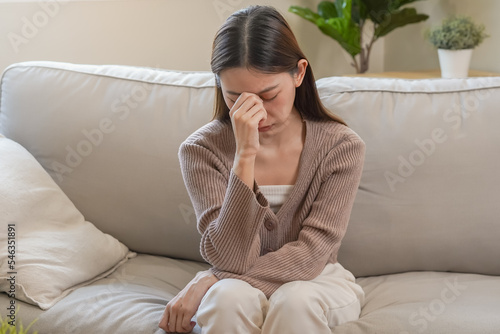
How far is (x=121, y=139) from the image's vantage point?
2.02 m

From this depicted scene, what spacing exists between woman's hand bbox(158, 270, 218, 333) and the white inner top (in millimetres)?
273

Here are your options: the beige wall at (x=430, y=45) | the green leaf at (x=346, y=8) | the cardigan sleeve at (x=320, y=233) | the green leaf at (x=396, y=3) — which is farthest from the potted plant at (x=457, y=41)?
the cardigan sleeve at (x=320, y=233)

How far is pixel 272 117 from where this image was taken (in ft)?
5.15

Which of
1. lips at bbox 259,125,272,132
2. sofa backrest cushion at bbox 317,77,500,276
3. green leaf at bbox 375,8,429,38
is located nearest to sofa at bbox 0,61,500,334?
sofa backrest cushion at bbox 317,77,500,276

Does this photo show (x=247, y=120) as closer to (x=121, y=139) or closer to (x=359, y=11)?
(x=121, y=139)

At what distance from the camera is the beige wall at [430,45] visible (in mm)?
2924

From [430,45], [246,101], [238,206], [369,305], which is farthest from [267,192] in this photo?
[430,45]

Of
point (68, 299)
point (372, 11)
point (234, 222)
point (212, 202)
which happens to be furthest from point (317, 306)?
point (372, 11)

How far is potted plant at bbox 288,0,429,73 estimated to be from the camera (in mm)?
3062

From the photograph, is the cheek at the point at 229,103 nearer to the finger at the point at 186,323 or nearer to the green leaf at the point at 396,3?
the finger at the point at 186,323

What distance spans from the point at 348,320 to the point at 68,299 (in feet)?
2.30

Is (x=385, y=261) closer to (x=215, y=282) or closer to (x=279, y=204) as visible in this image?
(x=279, y=204)

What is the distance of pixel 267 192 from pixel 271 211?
0.21 feet

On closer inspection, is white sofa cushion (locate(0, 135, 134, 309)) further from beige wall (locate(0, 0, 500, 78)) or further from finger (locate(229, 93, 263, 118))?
beige wall (locate(0, 0, 500, 78))
